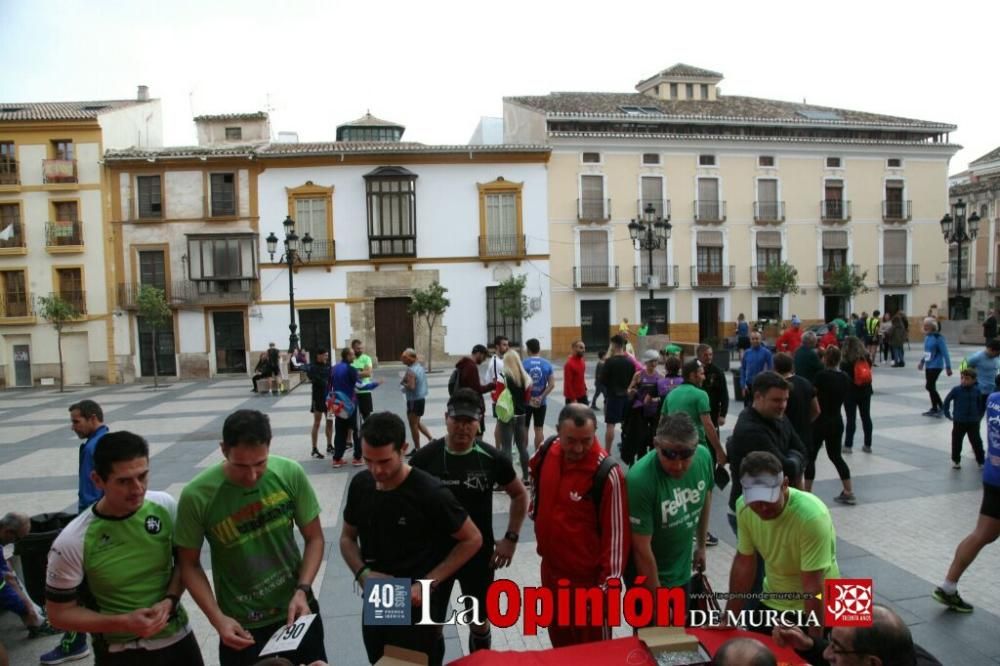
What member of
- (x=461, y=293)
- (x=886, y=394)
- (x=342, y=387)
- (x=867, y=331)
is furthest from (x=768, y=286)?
(x=342, y=387)

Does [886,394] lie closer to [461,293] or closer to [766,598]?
[766,598]

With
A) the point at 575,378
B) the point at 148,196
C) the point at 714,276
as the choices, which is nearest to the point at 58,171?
the point at 148,196

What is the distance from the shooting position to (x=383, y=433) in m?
2.99

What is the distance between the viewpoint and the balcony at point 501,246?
91.6 feet

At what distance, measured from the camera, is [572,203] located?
2888cm

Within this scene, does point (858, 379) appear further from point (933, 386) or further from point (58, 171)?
point (58, 171)

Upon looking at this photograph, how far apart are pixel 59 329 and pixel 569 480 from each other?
87.6 feet

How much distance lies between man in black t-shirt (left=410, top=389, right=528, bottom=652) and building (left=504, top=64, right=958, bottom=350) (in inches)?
971

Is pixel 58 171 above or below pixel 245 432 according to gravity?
above

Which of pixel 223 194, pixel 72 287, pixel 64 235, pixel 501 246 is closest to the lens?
pixel 64 235

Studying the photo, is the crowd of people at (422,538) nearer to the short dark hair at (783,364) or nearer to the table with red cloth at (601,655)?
the table with red cloth at (601,655)

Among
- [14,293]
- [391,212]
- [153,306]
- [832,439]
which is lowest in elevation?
[832,439]

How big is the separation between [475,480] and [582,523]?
69 cm

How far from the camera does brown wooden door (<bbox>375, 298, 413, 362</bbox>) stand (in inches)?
1098
